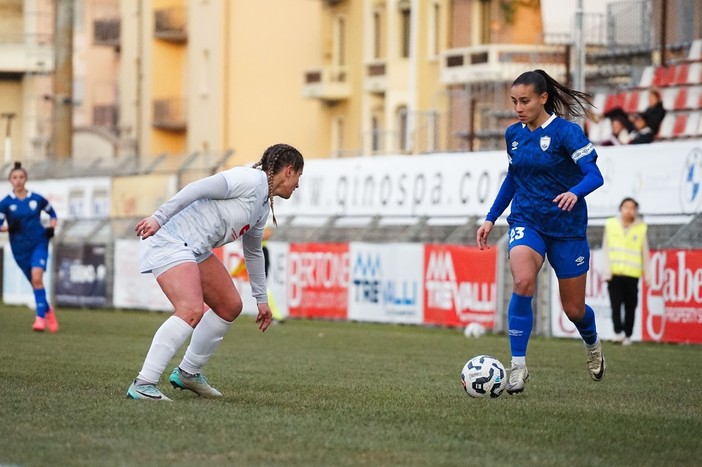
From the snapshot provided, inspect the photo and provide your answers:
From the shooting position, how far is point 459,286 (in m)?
25.4

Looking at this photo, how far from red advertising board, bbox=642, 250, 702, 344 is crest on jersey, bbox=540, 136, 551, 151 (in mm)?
10284

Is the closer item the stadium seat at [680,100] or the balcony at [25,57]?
the stadium seat at [680,100]

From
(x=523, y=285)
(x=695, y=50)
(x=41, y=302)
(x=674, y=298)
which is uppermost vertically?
(x=695, y=50)

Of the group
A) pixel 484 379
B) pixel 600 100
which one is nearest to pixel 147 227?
pixel 484 379

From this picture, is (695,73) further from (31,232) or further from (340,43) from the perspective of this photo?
(340,43)

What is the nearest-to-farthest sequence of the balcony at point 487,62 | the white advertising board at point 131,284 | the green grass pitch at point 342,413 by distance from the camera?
1. the green grass pitch at point 342,413
2. the white advertising board at point 131,284
3. the balcony at point 487,62

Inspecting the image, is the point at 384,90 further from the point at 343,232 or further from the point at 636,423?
the point at 636,423

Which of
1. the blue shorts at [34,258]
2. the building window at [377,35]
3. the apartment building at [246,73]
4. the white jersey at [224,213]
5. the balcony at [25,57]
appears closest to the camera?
the white jersey at [224,213]

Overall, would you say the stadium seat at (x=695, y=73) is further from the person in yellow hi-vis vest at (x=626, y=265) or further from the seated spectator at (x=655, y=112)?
the person in yellow hi-vis vest at (x=626, y=265)

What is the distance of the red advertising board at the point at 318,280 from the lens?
28234 mm

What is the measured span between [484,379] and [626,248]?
10.4 meters

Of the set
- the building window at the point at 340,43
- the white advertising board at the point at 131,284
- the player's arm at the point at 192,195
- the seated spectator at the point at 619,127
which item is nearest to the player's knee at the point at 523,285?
the player's arm at the point at 192,195

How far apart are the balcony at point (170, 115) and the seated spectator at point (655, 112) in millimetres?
33081

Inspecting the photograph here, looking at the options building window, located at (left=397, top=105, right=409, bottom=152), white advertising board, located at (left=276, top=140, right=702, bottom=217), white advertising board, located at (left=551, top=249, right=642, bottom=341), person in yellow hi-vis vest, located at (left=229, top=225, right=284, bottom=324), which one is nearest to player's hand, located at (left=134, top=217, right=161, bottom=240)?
white advertising board, located at (left=551, top=249, right=642, bottom=341)
